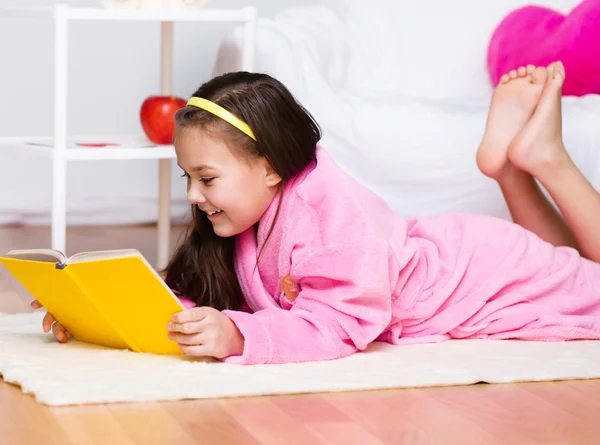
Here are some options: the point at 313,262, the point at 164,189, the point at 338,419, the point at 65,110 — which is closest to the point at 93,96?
the point at 164,189

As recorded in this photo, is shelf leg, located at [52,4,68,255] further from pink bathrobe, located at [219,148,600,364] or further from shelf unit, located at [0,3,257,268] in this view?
pink bathrobe, located at [219,148,600,364]

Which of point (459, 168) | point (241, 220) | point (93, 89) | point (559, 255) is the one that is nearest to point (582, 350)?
point (559, 255)

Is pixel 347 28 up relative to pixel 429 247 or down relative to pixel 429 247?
up

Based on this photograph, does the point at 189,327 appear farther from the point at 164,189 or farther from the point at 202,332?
the point at 164,189

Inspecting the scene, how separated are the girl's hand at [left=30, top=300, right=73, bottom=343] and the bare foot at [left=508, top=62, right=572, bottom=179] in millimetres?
763

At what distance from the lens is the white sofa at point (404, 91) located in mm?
2070

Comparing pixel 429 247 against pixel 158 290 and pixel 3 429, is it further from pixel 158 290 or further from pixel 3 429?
pixel 3 429

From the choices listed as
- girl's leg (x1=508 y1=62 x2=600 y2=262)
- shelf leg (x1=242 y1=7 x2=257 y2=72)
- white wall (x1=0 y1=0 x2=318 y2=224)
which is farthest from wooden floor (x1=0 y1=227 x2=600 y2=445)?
white wall (x1=0 y1=0 x2=318 y2=224)

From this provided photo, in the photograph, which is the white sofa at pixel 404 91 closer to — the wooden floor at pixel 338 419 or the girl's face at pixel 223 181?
the girl's face at pixel 223 181

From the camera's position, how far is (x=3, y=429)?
1068mm

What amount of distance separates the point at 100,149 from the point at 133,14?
0.76 feet

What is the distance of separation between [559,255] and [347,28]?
0.99 metres

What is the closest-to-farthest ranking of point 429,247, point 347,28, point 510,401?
1. point 510,401
2. point 429,247
3. point 347,28

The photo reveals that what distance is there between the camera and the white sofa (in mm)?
2070
